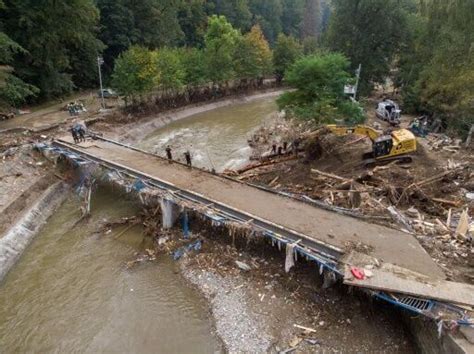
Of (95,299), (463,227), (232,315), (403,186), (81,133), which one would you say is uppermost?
(81,133)

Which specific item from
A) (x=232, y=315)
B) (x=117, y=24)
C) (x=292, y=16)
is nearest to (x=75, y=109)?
(x=117, y=24)

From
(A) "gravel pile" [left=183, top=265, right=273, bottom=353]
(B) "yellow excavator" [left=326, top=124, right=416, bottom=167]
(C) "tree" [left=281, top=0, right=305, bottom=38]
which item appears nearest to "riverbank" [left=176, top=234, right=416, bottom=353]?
(A) "gravel pile" [left=183, top=265, right=273, bottom=353]

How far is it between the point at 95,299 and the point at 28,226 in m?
6.42

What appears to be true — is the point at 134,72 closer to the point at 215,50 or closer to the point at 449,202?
the point at 215,50

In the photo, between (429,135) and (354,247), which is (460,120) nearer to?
(429,135)

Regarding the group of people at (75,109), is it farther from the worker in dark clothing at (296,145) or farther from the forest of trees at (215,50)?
the worker in dark clothing at (296,145)

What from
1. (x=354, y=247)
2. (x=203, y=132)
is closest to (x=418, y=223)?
(x=354, y=247)

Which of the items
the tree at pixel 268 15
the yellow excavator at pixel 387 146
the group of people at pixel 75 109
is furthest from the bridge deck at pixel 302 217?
the tree at pixel 268 15

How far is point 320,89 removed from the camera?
2169cm

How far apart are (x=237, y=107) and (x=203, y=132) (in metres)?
13.7

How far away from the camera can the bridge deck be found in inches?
468

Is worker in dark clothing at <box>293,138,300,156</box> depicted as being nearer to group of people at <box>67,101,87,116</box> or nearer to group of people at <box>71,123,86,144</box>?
group of people at <box>71,123,86,144</box>

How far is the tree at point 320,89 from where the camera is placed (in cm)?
2134

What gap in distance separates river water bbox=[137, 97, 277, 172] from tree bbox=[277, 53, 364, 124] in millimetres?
6259
